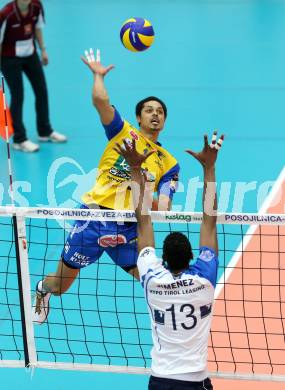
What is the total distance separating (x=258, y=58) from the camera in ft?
53.1

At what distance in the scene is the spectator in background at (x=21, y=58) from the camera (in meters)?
12.3

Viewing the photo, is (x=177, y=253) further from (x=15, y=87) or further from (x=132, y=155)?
(x=15, y=87)

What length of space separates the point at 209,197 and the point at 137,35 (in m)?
2.97

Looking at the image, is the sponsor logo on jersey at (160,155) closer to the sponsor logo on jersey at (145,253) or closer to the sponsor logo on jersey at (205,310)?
the sponsor logo on jersey at (145,253)

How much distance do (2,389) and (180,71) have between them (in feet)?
30.9

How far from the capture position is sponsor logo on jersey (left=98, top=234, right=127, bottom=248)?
Result: 729 centimetres

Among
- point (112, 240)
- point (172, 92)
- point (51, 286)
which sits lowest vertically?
point (51, 286)

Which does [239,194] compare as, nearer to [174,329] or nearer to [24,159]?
[24,159]

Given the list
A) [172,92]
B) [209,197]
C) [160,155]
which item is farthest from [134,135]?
[172,92]

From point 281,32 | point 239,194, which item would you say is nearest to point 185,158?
point 239,194

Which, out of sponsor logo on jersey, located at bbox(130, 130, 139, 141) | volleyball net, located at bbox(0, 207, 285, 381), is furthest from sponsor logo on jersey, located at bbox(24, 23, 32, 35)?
sponsor logo on jersey, located at bbox(130, 130, 139, 141)

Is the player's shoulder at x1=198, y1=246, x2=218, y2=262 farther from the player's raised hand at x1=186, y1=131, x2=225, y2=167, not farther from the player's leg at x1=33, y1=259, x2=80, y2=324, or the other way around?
the player's leg at x1=33, y1=259, x2=80, y2=324

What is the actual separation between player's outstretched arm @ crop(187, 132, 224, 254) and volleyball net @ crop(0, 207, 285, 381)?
0.22 metres

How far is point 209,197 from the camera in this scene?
20.1 feet
